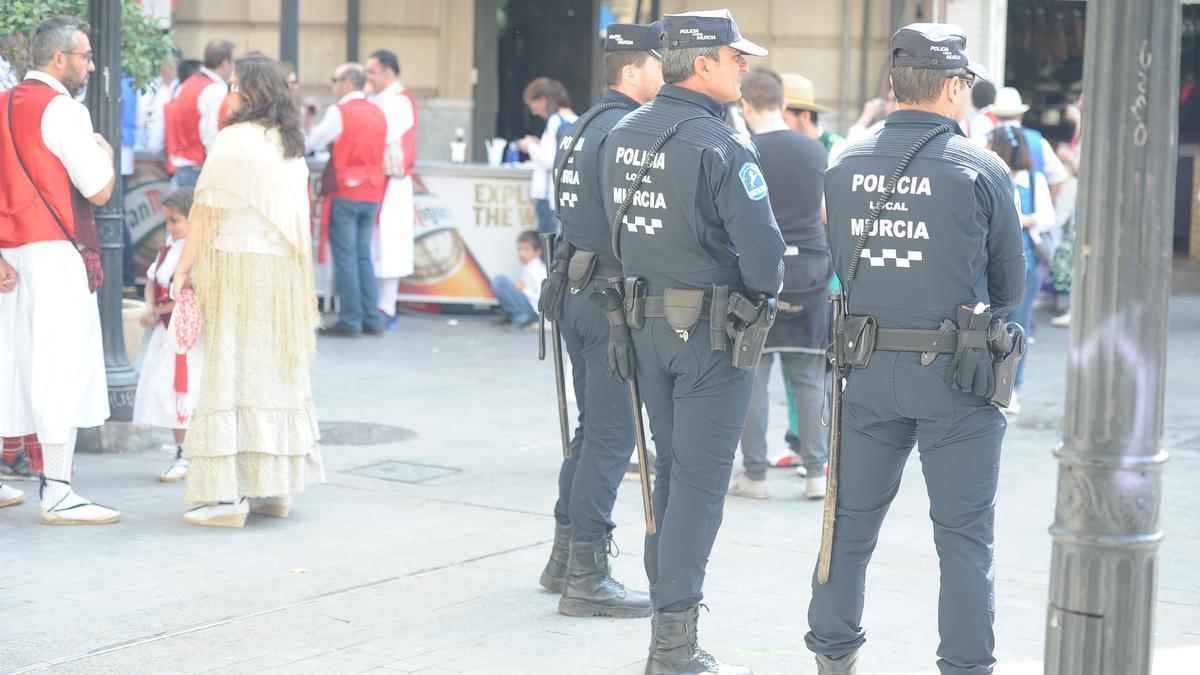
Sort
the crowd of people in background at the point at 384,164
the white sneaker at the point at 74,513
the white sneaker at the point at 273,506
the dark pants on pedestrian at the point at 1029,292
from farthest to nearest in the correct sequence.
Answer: the crowd of people in background at the point at 384,164, the dark pants on pedestrian at the point at 1029,292, the white sneaker at the point at 273,506, the white sneaker at the point at 74,513

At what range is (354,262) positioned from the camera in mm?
12461

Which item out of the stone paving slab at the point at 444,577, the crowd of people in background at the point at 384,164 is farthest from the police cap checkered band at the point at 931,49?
the crowd of people in background at the point at 384,164

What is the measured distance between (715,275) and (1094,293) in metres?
1.81

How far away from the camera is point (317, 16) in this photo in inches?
668

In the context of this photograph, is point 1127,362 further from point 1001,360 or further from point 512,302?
point 512,302

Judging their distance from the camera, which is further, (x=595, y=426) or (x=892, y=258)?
(x=595, y=426)

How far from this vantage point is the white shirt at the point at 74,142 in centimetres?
668

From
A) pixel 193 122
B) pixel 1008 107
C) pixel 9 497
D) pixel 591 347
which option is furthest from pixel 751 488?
pixel 193 122

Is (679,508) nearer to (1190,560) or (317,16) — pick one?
(1190,560)

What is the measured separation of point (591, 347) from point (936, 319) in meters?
1.58

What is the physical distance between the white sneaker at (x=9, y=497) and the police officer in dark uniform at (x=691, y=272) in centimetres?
332

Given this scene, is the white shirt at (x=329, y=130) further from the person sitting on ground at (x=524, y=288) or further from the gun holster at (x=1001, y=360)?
the gun holster at (x=1001, y=360)

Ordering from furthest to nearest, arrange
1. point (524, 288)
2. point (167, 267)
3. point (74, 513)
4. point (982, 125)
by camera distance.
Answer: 1. point (524, 288)
2. point (982, 125)
3. point (167, 267)
4. point (74, 513)

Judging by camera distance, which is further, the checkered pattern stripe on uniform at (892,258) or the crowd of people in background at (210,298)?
Answer: the crowd of people in background at (210,298)
